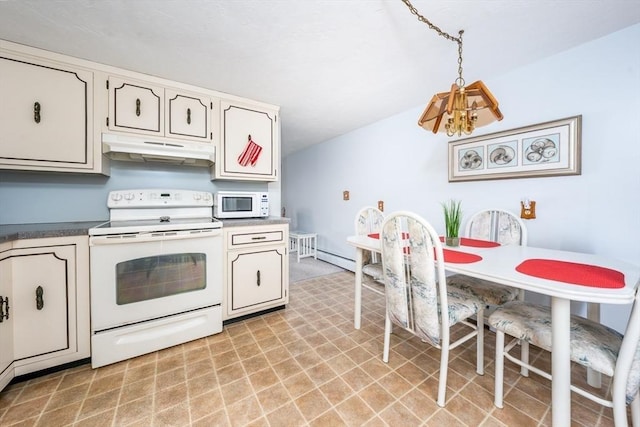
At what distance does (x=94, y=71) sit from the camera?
181 centimetres

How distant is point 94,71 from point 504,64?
3152mm

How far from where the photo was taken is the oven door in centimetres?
159

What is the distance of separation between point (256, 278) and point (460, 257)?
1658 millimetres

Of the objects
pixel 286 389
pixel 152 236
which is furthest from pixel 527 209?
pixel 152 236

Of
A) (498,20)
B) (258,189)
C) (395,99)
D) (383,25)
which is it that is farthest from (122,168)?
(498,20)

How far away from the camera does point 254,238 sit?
2.20 m

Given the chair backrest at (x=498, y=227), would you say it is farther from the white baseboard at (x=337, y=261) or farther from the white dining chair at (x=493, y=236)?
the white baseboard at (x=337, y=261)

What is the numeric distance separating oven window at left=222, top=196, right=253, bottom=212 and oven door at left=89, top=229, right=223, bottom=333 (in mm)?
408

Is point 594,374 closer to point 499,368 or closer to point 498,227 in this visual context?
point 499,368

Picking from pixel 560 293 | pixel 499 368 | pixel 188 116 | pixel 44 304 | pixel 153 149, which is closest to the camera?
pixel 560 293

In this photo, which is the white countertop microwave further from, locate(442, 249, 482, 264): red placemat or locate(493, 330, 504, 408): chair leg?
locate(493, 330, 504, 408): chair leg

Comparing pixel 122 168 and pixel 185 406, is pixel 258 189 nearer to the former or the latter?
pixel 122 168

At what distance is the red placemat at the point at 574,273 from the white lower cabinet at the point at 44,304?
2586 mm

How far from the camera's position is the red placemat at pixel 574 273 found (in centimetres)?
100
